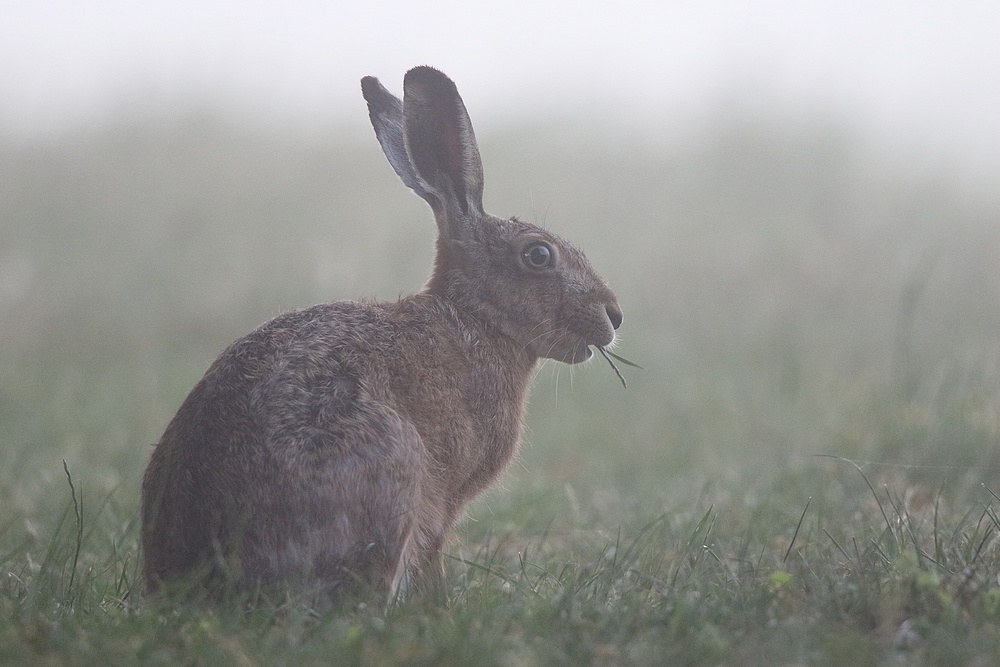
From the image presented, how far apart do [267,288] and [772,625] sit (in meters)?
7.90

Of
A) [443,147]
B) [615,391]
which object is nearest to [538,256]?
[443,147]

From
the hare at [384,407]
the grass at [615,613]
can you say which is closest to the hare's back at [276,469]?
the hare at [384,407]

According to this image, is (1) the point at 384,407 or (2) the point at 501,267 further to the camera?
(2) the point at 501,267

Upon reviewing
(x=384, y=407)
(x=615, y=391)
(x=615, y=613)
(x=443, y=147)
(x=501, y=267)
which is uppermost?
(x=443, y=147)

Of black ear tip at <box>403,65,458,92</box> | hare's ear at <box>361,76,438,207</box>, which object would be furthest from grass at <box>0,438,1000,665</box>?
black ear tip at <box>403,65,458,92</box>

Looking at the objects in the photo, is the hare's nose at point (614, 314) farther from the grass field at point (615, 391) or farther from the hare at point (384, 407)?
the grass field at point (615, 391)

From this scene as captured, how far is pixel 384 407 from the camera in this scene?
3.92 metres

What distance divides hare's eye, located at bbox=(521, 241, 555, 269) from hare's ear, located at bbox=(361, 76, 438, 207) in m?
0.47

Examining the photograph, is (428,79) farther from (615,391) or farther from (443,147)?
(615,391)

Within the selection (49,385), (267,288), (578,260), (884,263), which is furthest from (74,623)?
(884,263)

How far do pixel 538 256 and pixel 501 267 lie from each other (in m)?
0.17

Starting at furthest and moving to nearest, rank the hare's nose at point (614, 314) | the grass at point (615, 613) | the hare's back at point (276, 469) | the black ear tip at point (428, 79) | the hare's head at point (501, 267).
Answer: the hare's nose at point (614, 314)
the hare's head at point (501, 267)
the black ear tip at point (428, 79)
the hare's back at point (276, 469)
the grass at point (615, 613)

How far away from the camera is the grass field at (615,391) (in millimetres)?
3311

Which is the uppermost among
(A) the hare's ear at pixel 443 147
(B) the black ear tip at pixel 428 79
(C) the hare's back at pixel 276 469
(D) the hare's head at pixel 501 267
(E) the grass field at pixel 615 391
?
(B) the black ear tip at pixel 428 79
